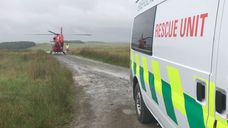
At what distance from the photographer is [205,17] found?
130 inches

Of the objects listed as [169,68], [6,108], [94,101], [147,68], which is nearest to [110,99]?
[94,101]

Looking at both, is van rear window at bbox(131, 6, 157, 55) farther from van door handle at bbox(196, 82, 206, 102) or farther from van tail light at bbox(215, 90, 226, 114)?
van tail light at bbox(215, 90, 226, 114)

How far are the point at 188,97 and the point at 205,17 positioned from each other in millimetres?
860

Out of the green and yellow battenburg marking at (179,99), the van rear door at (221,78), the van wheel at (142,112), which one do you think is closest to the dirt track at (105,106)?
the van wheel at (142,112)

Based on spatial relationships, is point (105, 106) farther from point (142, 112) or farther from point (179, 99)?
point (179, 99)

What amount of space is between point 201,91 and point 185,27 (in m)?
0.75

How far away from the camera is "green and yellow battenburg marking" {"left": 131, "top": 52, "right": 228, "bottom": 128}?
10.5 ft

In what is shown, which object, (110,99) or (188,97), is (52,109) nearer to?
(110,99)

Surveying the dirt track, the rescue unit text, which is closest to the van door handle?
the rescue unit text

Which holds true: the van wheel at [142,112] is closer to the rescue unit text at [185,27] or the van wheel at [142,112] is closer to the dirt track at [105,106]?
the dirt track at [105,106]

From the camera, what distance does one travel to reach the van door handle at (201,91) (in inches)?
131

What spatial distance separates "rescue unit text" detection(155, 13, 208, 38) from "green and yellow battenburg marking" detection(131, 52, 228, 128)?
1.26 feet

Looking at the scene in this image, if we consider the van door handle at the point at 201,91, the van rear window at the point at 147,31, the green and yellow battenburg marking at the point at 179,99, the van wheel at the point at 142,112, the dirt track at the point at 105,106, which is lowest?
the dirt track at the point at 105,106

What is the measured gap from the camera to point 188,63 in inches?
146
